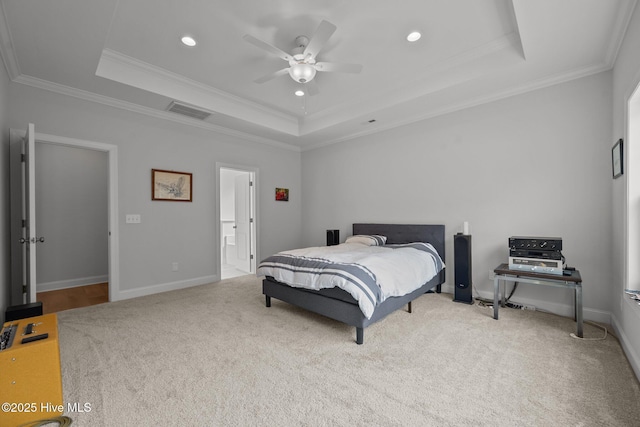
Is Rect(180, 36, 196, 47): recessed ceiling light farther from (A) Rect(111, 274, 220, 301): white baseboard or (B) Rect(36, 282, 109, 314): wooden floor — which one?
(B) Rect(36, 282, 109, 314): wooden floor

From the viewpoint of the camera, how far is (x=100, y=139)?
3711mm

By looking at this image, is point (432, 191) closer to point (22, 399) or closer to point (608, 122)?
point (608, 122)

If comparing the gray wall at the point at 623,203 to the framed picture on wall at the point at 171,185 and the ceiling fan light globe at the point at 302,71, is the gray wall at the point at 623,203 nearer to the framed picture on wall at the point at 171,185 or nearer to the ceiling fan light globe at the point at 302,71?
the ceiling fan light globe at the point at 302,71

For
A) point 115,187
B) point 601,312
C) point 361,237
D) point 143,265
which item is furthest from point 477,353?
point 115,187

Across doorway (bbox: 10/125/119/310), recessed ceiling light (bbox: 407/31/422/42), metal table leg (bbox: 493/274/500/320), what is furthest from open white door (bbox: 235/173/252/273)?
metal table leg (bbox: 493/274/500/320)

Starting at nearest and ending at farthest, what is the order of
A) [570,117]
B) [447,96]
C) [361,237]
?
[570,117], [447,96], [361,237]

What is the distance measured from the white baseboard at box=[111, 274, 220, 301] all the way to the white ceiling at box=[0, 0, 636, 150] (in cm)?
252

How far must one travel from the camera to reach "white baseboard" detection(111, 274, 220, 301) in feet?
12.7

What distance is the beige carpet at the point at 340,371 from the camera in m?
1.63

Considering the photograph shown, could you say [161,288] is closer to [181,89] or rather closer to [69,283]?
[69,283]

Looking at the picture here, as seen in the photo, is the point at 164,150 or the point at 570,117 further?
the point at 164,150

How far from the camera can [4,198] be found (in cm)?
296

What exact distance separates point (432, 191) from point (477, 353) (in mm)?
2480

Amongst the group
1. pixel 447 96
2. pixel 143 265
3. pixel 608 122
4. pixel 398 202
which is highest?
pixel 447 96
